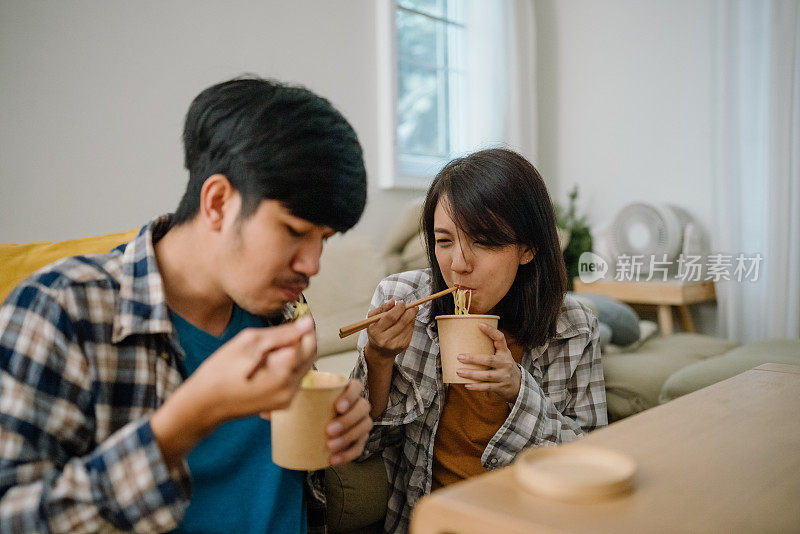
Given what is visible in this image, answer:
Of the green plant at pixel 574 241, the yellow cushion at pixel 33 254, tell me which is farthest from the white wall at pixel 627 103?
the yellow cushion at pixel 33 254

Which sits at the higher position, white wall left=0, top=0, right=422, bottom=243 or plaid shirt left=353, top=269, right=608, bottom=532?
white wall left=0, top=0, right=422, bottom=243

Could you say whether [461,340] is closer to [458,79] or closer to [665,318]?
[665,318]

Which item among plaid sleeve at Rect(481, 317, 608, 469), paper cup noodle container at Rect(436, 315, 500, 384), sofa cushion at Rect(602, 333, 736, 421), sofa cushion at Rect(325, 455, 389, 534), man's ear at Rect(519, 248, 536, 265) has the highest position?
man's ear at Rect(519, 248, 536, 265)

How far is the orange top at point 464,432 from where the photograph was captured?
1441 millimetres

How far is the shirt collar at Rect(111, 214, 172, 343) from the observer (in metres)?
0.89

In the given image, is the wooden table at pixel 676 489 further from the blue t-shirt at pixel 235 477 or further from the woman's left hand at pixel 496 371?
the blue t-shirt at pixel 235 477

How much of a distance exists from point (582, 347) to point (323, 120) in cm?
95

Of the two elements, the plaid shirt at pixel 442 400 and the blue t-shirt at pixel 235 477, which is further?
the plaid shirt at pixel 442 400

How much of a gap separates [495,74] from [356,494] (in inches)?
153

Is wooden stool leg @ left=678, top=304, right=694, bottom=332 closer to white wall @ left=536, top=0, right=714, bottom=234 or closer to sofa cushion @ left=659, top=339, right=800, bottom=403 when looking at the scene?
white wall @ left=536, top=0, right=714, bottom=234

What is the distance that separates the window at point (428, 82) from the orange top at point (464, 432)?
2697 mm

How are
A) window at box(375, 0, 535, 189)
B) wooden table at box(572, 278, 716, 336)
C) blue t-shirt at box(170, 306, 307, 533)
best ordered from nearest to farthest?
1. blue t-shirt at box(170, 306, 307, 533)
2. wooden table at box(572, 278, 716, 336)
3. window at box(375, 0, 535, 189)

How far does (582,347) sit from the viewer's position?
1.57 m

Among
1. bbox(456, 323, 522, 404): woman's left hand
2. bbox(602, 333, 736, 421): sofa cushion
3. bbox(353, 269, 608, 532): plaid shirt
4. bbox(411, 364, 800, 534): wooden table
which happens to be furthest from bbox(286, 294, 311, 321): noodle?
bbox(602, 333, 736, 421): sofa cushion
